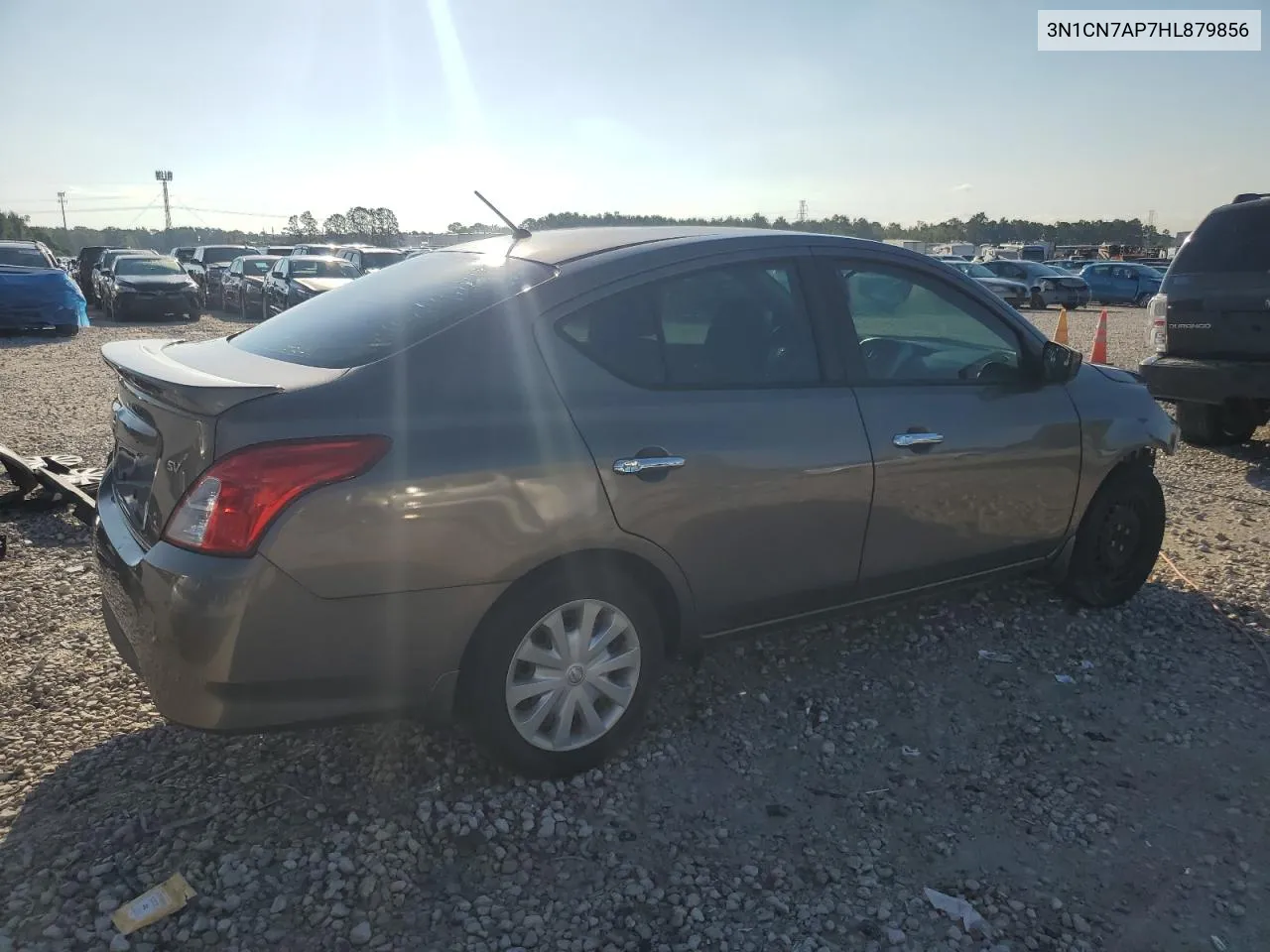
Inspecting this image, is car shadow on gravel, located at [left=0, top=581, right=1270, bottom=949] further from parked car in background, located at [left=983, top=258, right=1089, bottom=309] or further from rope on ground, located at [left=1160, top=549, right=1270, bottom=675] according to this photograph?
parked car in background, located at [left=983, top=258, right=1089, bottom=309]

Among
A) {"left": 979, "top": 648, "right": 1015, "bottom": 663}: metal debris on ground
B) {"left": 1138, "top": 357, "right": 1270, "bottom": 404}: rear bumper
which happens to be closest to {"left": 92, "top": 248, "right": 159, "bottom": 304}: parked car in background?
{"left": 1138, "top": 357, "right": 1270, "bottom": 404}: rear bumper

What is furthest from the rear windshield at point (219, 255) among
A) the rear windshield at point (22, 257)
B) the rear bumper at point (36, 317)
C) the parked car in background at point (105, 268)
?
the rear bumper at point (36, 317)

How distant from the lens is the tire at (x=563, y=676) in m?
2.87

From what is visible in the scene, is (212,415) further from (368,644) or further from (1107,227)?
(1107,227)

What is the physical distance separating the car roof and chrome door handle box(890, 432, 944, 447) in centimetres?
77

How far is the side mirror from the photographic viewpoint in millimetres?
4035

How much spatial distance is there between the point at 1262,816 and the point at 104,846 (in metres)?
3.52

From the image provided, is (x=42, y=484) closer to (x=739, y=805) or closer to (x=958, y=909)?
(x=739, y=805)

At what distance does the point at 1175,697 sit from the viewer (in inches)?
150

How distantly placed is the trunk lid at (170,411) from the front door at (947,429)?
1.99 meters

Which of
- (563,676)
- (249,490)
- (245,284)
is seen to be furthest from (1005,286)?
(249,490)

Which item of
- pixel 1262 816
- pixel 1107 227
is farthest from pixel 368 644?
pixel 1107 227

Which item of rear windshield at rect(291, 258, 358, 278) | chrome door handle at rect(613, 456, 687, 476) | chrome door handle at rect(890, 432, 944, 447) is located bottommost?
chrome door handle at rect(890, 432, 944, 447)

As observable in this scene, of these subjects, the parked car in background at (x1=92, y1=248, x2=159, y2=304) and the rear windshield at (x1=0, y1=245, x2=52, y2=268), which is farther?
the parked car in background at (x1=92, y1=248, x2=159, y2=304)
